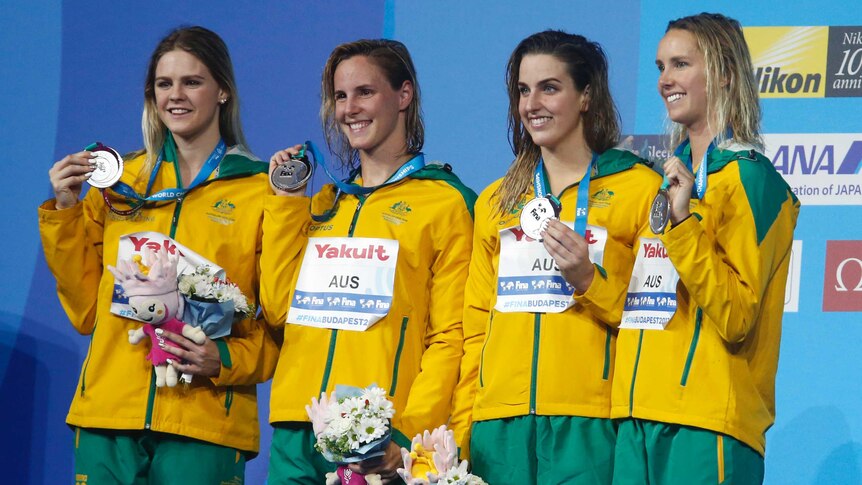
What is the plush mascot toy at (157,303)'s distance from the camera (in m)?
3.35

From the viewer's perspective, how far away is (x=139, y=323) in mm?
3514

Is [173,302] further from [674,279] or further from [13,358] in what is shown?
[13,358]

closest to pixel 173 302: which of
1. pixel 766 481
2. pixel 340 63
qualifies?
pixel 340 63

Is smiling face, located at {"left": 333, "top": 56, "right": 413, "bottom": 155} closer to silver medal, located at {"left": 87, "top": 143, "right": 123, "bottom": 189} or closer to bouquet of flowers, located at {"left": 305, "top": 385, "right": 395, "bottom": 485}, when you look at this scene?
silver medal, located at {"left": 87, "top": 143, "right": 123, "bottom": 189}

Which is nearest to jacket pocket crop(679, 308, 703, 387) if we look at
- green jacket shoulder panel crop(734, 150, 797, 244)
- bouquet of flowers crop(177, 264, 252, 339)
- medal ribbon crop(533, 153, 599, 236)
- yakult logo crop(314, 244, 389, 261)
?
green jacket shoulder panel crop(734, 150, 797, 244)

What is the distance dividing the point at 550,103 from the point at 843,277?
165cm

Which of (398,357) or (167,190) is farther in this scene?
(167,190)

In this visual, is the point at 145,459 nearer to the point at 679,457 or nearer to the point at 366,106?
the point at 366,106

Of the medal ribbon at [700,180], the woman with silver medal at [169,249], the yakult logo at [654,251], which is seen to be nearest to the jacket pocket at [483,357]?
the yakult logo at [654,251]

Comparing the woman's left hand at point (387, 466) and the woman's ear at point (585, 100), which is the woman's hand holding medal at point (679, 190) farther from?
the woman's left hand at point (387, 466)

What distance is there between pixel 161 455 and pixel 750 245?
5.72 feet

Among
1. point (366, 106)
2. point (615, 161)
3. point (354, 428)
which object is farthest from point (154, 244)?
point (615, 161)

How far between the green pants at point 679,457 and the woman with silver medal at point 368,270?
543 mm

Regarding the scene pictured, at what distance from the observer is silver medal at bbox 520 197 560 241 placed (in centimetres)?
311
